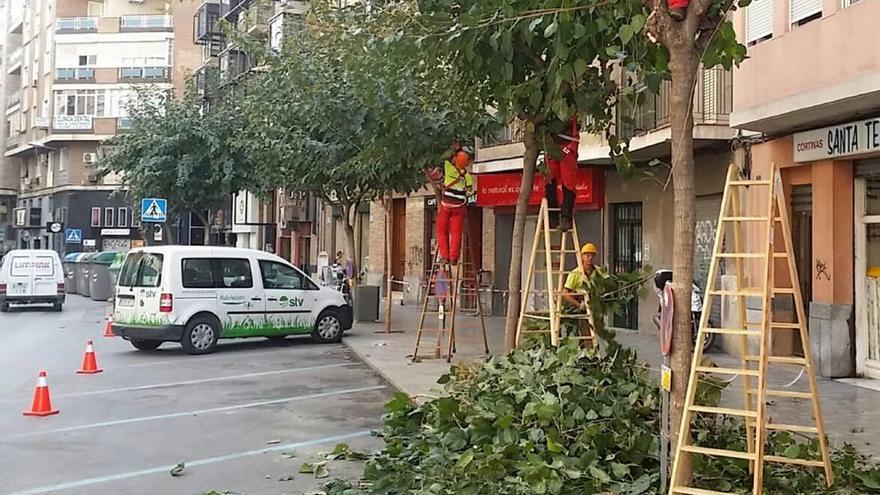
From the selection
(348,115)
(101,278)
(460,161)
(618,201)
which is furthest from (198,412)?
(101,278)

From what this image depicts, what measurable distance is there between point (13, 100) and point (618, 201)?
64402 millimetres

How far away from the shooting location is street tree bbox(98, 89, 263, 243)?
97.5 feet

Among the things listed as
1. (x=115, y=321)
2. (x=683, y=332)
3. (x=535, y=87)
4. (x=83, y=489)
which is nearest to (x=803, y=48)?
(x=535, y=87)

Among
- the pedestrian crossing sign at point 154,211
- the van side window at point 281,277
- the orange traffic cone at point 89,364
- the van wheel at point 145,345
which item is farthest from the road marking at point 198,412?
the pedestrian crossing sign at point 154,211

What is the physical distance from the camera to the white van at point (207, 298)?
48.5 ft

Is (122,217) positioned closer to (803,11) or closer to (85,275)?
(85,275)

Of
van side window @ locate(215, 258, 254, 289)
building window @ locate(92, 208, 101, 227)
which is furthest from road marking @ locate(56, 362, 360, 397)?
building window @ locate(92, 208, 101, 227)

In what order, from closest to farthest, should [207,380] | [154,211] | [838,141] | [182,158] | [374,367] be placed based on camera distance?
[838,141] < [207,380] < [374,367] < [154,211] < [182,158]

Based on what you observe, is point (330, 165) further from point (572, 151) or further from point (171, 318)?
point (572, 151)

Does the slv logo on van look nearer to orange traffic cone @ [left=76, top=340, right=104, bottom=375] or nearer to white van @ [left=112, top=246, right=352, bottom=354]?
white van @ [left=112, top=246, right=352, bottom=354]

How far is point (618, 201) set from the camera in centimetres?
1872

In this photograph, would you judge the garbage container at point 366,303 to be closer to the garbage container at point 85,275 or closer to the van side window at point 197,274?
the van side window at point 197,274

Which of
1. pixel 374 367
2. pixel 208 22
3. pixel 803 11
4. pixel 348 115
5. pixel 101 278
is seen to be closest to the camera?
pixel 803 11

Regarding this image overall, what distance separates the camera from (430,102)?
11336 millimetres
